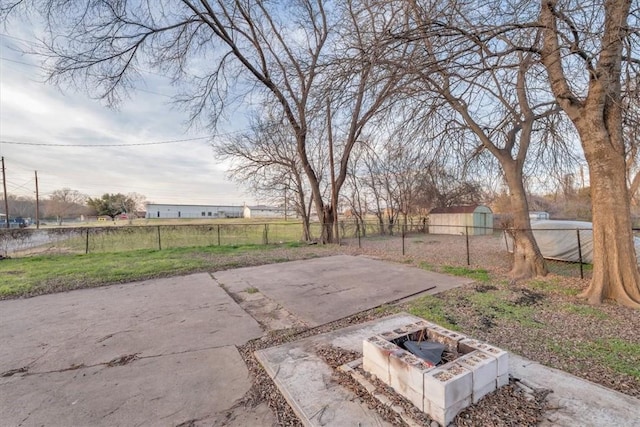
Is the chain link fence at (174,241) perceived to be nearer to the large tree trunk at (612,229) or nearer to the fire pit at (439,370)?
the large tree trunk at (612,229)

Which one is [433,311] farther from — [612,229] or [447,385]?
[612,229]

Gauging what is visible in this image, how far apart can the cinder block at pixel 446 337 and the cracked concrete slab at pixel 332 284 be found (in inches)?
58.2

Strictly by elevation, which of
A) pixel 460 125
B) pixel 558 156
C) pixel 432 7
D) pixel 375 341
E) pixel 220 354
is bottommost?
pixel 220 354

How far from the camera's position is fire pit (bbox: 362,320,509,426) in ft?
5.47

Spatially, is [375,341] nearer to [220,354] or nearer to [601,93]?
[220,354]

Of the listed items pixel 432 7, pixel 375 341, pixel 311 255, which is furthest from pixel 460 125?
pixel 375 341

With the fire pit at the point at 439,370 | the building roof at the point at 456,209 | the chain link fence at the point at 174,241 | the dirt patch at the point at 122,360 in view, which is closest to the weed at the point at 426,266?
the chain link fence at the point at 174,241

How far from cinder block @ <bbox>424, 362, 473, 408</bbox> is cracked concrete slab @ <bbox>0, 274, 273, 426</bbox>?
1.03 m

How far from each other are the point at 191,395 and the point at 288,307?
6.78 ft

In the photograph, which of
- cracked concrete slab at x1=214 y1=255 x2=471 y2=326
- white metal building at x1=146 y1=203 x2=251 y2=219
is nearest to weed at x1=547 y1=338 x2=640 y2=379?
cracked concrete slab at x1=214 y1=255 x2=471 y2=326

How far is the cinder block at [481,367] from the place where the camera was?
1774mm

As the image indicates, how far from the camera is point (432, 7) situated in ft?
12.6

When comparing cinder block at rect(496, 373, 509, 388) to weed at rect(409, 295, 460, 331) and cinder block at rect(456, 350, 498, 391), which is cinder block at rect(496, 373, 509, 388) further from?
weed at rect(409, 295, 460, 331)

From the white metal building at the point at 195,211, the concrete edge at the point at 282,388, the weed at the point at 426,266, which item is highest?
the white metal building at the point at 195,211
